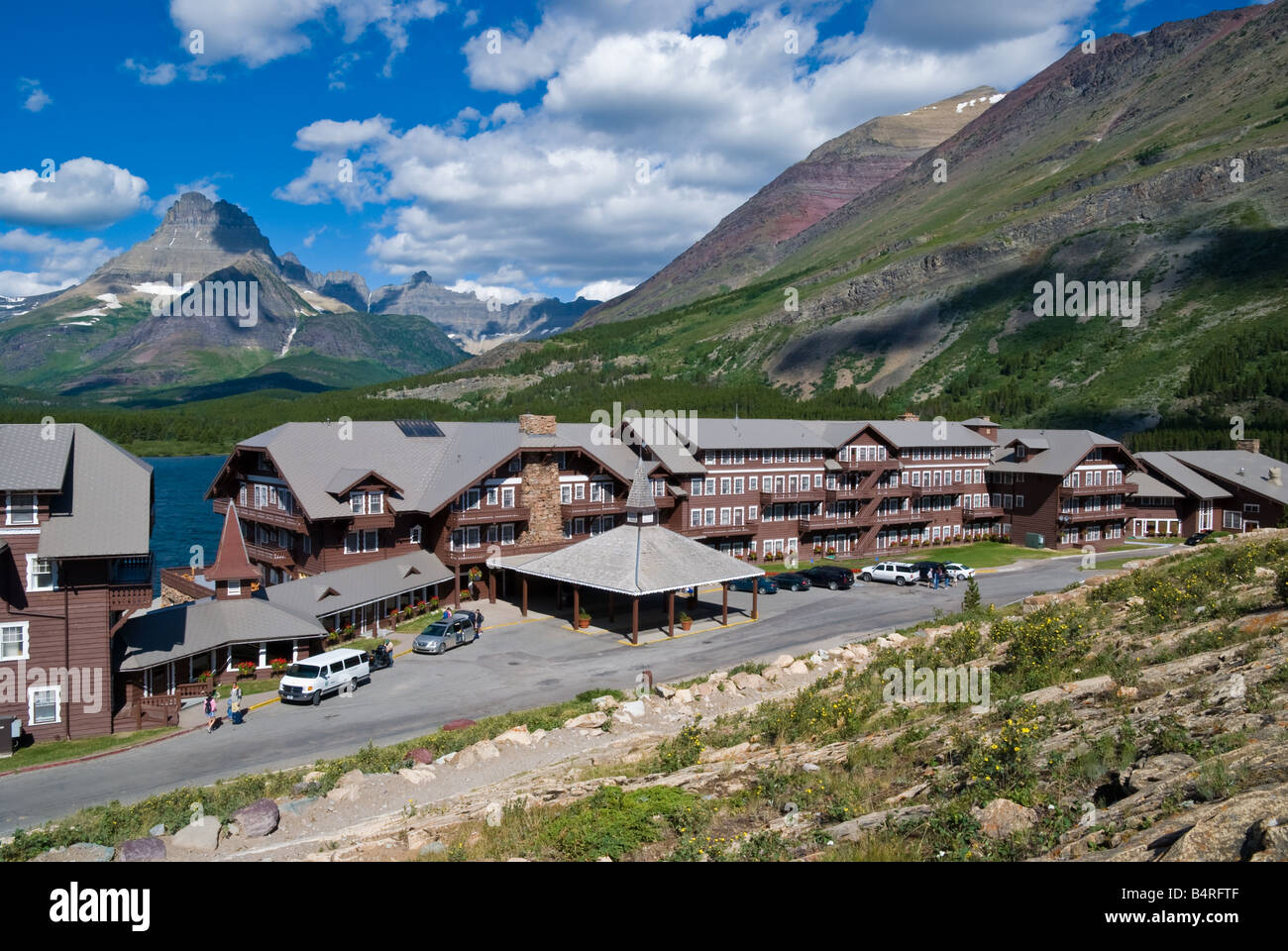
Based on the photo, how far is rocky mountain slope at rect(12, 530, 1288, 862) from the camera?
38.3 feet

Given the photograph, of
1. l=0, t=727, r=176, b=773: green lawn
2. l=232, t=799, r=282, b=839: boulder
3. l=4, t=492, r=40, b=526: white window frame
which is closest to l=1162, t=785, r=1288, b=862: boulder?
l=232, t=799, r=282, b=839: boulder

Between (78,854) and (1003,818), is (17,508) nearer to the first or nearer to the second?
(78,854)

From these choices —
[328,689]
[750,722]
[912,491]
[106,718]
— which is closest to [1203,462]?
[912,491]

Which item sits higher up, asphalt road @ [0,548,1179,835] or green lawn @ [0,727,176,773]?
asphalt road @ [0,548,1179,835]

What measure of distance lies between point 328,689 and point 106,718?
8.92 meters

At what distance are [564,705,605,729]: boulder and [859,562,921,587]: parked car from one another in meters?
38.9

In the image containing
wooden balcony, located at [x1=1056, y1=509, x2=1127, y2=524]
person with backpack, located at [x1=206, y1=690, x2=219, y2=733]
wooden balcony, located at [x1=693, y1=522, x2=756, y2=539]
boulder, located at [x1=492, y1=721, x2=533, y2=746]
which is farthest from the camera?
wooden balcony, located at [x1=1056, y1=509, x2=1127, y2=524]

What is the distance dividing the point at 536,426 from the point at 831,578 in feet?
85.3

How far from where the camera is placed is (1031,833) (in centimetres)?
1177

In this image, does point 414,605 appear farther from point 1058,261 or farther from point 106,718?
point 1058,261

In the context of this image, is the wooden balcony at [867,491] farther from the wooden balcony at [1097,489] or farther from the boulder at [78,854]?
the boulder at [78,854]

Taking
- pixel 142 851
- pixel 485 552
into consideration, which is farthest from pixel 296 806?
pixel 485 552

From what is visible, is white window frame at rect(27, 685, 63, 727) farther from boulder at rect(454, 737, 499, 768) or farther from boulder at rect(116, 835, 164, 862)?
boulder at rect(454, 737, 499, 768)

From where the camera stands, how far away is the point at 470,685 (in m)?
38.7
